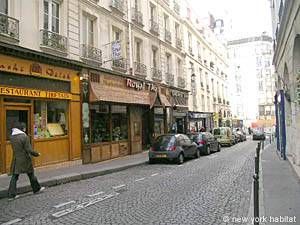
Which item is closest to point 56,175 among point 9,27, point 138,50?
point 9,27

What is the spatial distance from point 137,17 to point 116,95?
627 centimetres

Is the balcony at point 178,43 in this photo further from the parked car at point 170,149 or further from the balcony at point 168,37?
the parked car at point 170,149

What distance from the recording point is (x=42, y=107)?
14.8 m

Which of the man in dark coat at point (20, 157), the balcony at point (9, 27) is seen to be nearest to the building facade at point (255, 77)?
the balcony at point (9, 27)

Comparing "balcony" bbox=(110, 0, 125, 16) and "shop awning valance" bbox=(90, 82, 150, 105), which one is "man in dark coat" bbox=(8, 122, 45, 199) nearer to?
"shop awning valance" bbox=(90, 82, 150, 105)

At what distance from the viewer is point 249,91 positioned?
3024 inches

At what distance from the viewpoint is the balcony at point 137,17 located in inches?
884

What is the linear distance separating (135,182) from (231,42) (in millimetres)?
72185

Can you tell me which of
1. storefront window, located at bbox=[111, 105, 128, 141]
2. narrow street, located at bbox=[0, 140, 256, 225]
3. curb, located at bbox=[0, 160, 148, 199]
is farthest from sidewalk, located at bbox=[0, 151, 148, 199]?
storefront window, located at bbox=[111, 105, 128, 141]

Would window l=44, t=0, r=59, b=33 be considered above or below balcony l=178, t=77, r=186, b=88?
above

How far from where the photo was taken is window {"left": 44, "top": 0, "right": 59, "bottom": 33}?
49.6 feet

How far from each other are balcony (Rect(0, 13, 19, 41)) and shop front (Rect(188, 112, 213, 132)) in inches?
841

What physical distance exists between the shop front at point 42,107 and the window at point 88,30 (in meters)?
2.27

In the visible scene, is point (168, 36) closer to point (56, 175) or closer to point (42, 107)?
point (42, 107)
